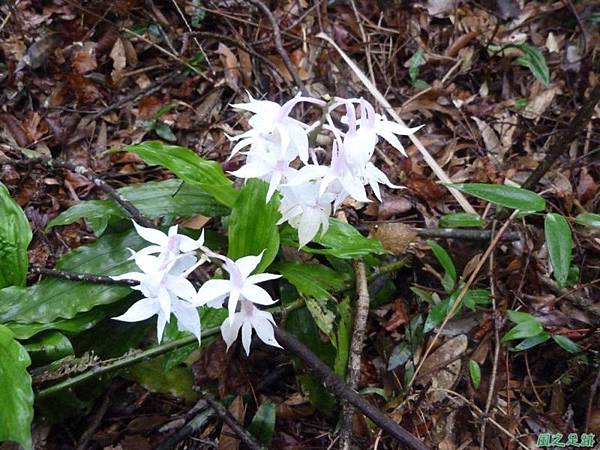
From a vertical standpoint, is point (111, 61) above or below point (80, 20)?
below

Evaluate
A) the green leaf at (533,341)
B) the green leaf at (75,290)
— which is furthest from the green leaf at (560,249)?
the green leaf at (75,290)

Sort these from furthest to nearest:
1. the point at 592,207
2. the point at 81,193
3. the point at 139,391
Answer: the point at 81,193 < the point at 592,207 < the point at 139,391

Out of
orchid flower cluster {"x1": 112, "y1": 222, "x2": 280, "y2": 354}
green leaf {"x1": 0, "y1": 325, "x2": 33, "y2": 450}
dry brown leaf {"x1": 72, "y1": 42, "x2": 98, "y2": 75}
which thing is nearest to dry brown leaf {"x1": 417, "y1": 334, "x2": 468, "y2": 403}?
orchid flower cluster {"x1": 112, "y1": 222, "x2": 280, "y2": 354}

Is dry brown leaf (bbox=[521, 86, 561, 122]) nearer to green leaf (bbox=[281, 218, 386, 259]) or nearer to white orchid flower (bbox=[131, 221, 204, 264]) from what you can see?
green leaf (bbox=[281, 218, 386, 259])

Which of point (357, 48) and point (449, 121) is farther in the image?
point (357, 48)

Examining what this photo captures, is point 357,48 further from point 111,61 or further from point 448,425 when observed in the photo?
point 448,425

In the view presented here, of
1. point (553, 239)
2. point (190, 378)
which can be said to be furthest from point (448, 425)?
point (190, 378)

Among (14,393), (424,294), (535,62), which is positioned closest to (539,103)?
(535,62)

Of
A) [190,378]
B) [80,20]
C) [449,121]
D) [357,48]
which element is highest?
[80,20]
